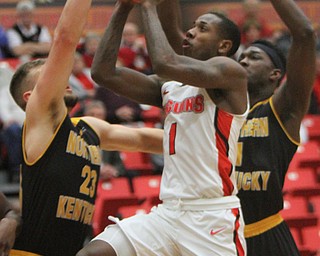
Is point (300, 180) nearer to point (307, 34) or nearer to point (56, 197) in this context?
point (307, 34)

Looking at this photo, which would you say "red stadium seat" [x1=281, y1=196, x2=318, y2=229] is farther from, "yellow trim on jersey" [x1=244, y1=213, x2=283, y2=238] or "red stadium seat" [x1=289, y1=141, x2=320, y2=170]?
"yellow trim on jersey" [x1=244, y1=213, x2=283, y2=238]

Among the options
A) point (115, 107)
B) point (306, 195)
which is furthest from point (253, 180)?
point (115, 107)

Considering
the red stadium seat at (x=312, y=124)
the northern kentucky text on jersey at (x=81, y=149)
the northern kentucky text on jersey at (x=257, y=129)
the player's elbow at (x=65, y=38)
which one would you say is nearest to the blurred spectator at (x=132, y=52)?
the red stadium seat at (x=312, y=124)

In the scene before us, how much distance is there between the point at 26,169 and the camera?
4.72m

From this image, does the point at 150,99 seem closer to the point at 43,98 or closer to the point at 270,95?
the point at 43,98

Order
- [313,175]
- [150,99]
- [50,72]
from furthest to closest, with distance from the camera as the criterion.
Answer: [313,175] < [150,99] < [50,72]

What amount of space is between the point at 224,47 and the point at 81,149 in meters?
1.08

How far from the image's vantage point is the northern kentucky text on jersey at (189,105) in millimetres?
4695

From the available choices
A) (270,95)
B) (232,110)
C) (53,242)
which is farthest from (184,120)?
(270,95)

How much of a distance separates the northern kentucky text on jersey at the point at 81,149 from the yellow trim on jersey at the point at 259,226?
129cm

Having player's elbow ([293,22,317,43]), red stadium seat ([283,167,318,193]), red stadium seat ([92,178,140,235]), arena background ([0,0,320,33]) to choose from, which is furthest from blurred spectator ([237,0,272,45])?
player's elbow ([293,22,317,43])

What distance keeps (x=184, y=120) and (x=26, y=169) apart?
98 centimetres

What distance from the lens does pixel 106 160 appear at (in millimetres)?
9516

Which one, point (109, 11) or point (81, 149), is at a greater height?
point (109, 11)
